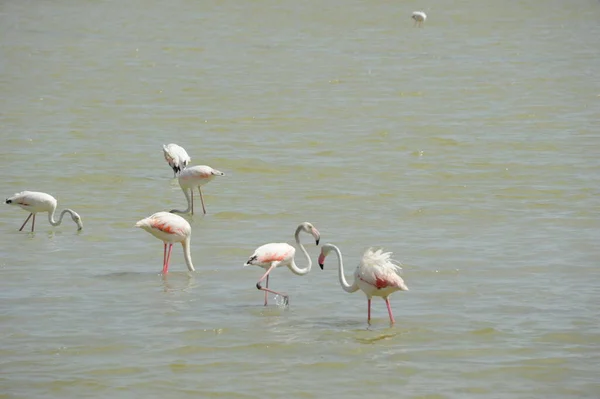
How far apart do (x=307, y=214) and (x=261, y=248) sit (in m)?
3.95

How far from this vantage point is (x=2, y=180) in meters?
16.2

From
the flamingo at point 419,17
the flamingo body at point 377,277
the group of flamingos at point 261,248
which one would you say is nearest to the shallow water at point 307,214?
the group of flamingos at point 261,248

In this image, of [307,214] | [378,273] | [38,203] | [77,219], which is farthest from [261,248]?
[307,214]

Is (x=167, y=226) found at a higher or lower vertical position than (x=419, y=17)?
lower

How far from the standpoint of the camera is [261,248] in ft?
33.8

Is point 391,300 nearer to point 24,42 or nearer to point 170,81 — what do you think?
point 170,81

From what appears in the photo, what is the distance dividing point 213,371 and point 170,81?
58.2 feet

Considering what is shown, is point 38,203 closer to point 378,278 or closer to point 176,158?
point 176,158

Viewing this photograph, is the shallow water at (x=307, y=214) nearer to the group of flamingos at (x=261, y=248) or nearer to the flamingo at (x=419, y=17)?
the group of flamingos at (x=261, y=248)

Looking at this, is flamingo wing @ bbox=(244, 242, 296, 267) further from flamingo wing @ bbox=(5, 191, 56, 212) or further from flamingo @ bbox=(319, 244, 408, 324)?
flamingo wing @ bbox=(5, 191, 56, 212)

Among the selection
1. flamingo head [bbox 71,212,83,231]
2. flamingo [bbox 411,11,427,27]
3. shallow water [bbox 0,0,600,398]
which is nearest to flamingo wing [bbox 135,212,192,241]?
shallow water [bbox 0,0,600,398]

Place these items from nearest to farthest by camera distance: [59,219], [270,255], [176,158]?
[270,255]
[59,219]
[176,158]

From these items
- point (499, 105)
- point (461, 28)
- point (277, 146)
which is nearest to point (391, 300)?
point (277, 146)

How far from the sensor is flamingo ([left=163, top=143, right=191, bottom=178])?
16.1m
